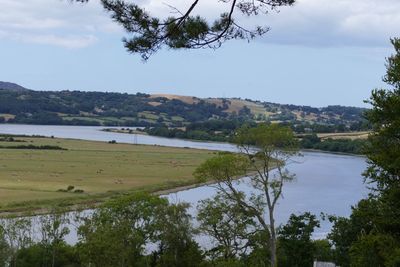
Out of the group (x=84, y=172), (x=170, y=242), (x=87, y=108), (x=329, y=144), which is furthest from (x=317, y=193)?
(x=87, y=108)

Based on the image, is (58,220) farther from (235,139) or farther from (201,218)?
(235,139)

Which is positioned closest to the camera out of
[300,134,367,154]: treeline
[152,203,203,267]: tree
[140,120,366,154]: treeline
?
[152,203,203,267]: tree

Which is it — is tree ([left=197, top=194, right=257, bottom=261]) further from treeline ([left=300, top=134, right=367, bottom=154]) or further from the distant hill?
the distant hill

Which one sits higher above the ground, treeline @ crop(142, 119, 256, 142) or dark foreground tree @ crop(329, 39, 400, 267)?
dark foreground tree @ crop(329, 39, 400, 267)

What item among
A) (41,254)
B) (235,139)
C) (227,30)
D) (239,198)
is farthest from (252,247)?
(227,30)

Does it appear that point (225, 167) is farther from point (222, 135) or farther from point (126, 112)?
point (126, 112)

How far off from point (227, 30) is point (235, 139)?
14.7m

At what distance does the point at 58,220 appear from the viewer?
2405 centimetres

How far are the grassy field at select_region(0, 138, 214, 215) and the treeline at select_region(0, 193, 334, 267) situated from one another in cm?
1459

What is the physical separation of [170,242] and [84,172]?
35.9 m

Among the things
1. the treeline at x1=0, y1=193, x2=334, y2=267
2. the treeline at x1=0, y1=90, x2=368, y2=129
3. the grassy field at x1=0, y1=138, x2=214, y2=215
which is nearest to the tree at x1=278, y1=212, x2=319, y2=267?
the treeline at x1=0, y1=193, x2=334, y2=267

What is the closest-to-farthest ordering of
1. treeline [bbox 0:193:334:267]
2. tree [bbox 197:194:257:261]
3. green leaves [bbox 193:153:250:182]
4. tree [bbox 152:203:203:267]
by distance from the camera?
treeline [bbox 0:193:334:267]
tree [bbox 152:203:203:267]
tree [bbox 197:194:257:261]
green leaves [bbox 193:153:250:182]

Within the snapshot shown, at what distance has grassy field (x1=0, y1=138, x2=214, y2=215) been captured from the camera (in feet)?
135

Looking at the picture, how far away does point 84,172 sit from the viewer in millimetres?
56094
